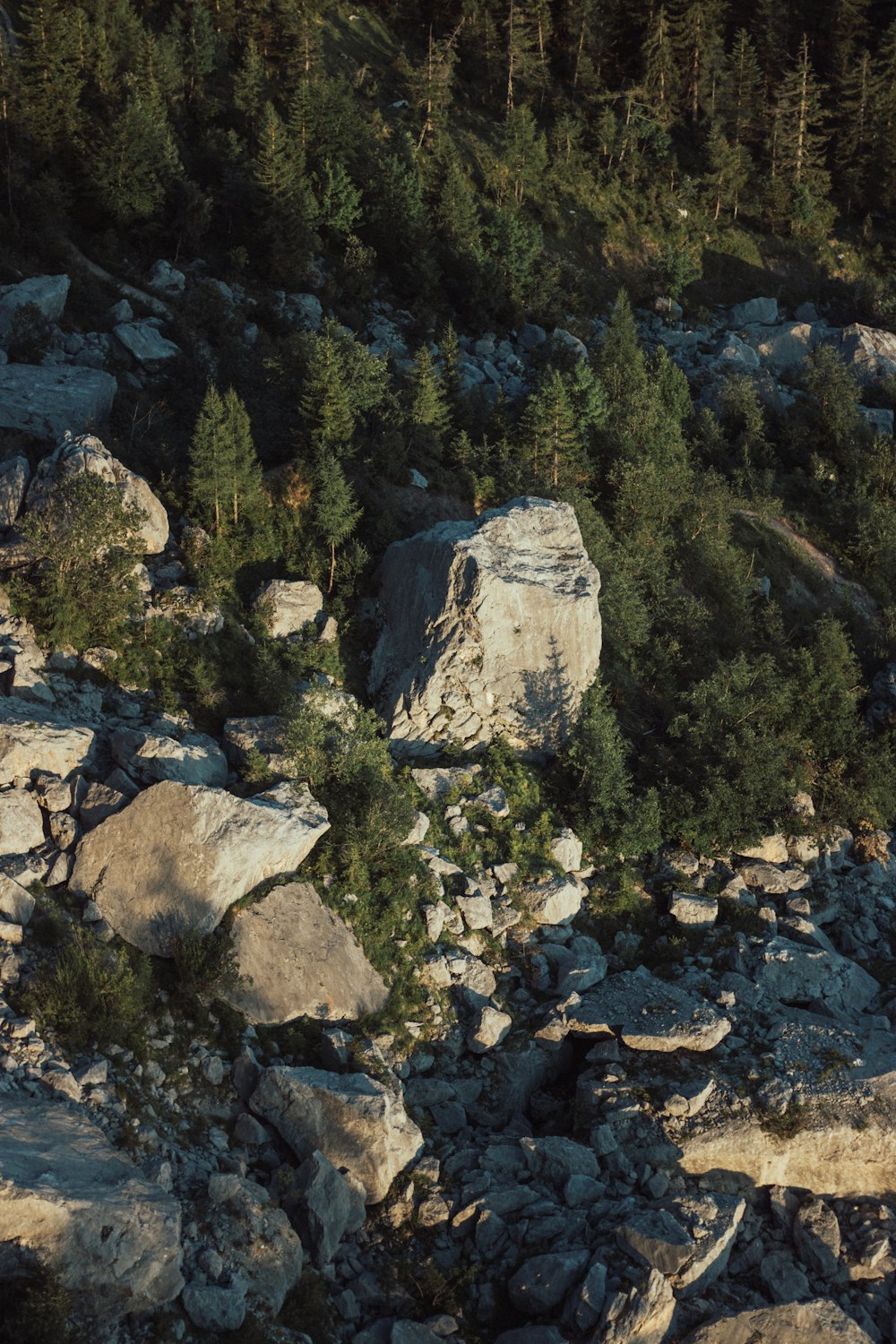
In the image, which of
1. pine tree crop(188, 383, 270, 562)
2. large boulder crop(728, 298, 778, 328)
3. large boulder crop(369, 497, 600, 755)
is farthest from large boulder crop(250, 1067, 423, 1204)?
large boulder crop(728, 298, 778, 328)

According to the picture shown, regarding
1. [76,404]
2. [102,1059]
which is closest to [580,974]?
[102,1059]

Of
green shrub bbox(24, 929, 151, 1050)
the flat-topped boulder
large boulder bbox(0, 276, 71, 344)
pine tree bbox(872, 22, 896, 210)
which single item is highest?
pine tree bbox(872, 22, 896, 210)

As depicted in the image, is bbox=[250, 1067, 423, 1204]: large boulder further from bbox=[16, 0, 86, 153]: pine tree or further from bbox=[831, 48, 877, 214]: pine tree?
bbox=[831, 48, 877, 214]: pine tree

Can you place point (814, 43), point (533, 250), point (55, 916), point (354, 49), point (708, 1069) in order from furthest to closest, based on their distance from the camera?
1. point (814, 43)
2. point (354, 49)
3. point (533, 250)
4. point (708, 1069)
5. point (55, 916)

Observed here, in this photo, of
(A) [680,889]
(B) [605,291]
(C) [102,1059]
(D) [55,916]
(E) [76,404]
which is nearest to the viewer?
(C) [102,1059]

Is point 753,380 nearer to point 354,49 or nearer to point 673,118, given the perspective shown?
point 673,118
